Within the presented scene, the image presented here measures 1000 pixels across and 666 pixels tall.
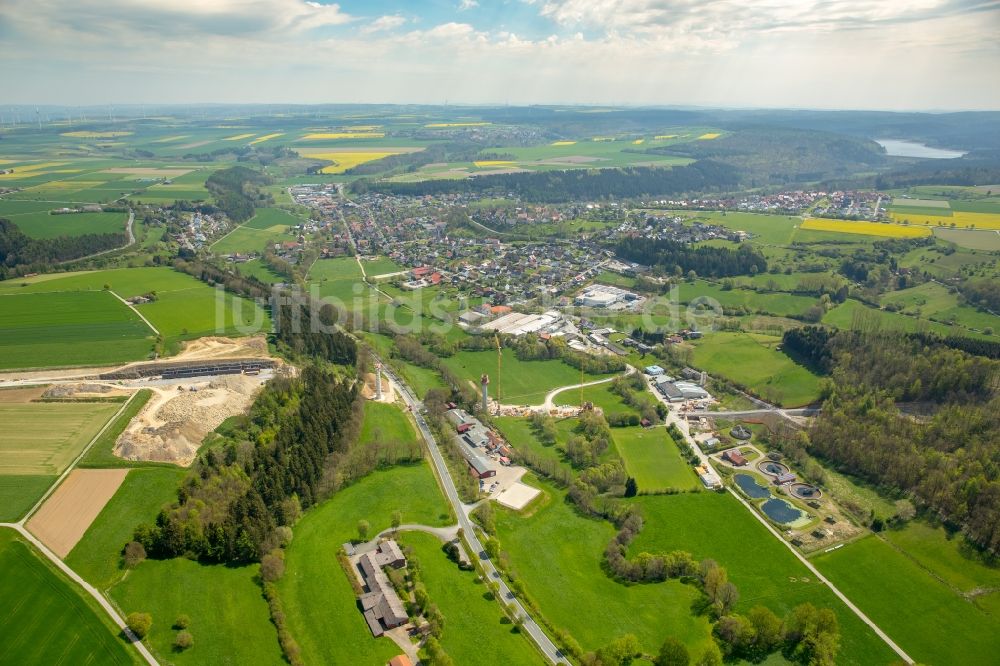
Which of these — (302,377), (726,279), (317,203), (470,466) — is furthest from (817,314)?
(317,203)

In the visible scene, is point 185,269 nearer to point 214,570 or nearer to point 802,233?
point 214,570

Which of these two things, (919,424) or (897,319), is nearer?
(919,424)

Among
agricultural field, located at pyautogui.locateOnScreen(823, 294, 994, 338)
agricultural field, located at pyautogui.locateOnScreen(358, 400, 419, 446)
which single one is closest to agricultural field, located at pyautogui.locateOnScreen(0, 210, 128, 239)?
agricultural field, located at pyautogui.locateOnScreen(358, 400, 419, 446)

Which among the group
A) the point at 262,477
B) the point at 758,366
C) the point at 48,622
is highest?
the point at 262,477

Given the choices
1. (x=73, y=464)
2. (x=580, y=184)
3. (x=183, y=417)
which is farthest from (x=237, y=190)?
(x=73, y=464)

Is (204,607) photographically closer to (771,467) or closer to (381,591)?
(381,591)

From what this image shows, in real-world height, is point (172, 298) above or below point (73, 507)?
above

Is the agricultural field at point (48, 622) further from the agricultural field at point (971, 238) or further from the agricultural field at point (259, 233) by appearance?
the agricultural field at point (971, 238)
